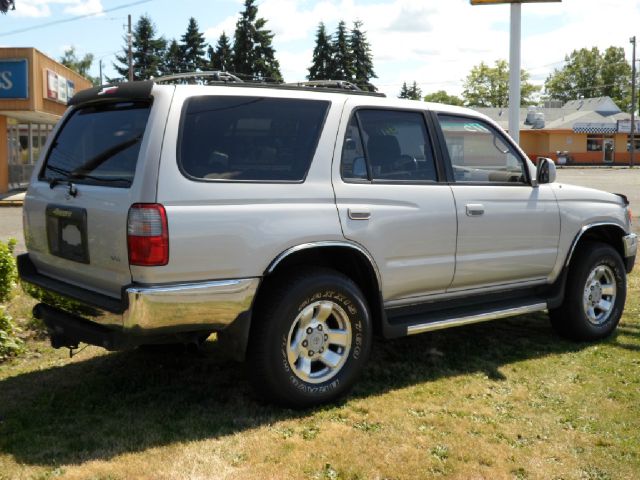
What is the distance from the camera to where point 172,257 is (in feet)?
12.8

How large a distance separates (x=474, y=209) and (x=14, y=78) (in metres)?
21.6

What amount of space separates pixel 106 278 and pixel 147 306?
41 centimetres

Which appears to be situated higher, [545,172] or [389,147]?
[389,147]

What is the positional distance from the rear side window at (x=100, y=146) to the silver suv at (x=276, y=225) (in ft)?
0.04

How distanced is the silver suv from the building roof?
60100mm

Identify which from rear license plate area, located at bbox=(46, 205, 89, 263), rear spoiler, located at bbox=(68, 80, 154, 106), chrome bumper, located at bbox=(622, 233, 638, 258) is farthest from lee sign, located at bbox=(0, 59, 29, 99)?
chrome bumper, located at bbox=(622, 233, 638, 258)

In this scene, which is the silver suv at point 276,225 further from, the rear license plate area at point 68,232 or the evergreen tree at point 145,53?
the evergreen tree at point 145,53

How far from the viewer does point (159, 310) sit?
3.93 meters

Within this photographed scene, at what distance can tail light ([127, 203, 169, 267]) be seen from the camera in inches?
152

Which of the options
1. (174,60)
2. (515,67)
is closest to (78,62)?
(174,60)

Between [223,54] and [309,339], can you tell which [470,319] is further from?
[223,54]

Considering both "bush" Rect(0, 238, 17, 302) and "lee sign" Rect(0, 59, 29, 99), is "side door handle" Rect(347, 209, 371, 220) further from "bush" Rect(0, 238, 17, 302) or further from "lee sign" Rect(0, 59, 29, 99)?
"lee sign" Rect(0, 59, 29, 99)

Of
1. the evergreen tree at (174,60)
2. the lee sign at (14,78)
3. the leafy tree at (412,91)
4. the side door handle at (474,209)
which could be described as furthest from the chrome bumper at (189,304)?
the leafy tree at (412,91)

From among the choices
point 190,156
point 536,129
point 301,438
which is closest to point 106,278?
point 190,156
